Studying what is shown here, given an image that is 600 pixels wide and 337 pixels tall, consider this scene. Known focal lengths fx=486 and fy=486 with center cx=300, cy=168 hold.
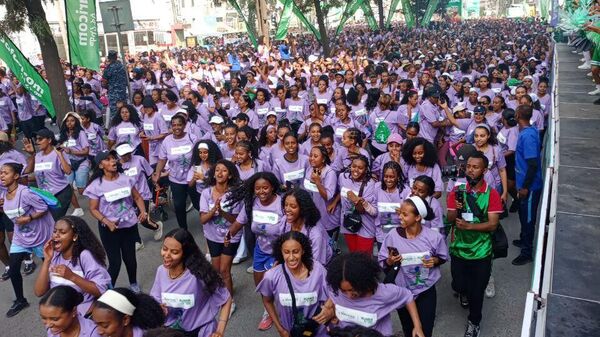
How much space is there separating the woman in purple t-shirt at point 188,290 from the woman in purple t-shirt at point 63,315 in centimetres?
54

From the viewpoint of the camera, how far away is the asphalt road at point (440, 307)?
473cm

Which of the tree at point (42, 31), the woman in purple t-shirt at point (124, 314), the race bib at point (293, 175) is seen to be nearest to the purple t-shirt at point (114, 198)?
the race bib at point (293, 175)

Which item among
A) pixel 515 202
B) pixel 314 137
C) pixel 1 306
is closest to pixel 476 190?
pixel 314 137

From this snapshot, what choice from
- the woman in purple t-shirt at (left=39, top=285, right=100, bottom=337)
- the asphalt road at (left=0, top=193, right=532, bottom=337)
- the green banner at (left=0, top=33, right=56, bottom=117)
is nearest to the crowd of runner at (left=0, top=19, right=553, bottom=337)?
the woman in purple t-shirt at (left=39, top=285, right=100, bottom=337)

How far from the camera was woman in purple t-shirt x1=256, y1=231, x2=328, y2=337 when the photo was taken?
11.1 ft

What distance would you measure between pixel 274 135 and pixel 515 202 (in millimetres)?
3787

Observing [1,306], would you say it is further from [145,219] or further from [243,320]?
[243,320]

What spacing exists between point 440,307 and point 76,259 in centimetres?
354

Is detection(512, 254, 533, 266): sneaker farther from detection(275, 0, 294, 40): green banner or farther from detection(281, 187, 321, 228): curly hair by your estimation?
detection(275, 0, 294, 40): green banner

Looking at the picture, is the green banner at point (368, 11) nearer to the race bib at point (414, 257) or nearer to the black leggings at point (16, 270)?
the black leggings at point (16, 270)

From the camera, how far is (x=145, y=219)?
556 cm

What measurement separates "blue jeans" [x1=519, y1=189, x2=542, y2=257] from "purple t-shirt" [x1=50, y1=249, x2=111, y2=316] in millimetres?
4600

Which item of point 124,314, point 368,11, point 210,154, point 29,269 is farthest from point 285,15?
point 124,314

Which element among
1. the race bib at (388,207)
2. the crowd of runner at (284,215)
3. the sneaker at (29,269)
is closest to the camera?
the crowd of runner at (284,215)
